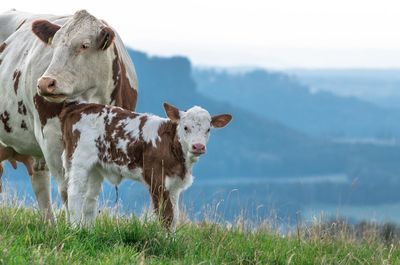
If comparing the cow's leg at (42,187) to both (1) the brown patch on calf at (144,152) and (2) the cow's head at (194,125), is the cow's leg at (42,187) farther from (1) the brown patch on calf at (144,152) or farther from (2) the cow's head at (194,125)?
(2) the cow's head at (194,125)

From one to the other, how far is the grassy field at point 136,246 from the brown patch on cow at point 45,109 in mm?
1142

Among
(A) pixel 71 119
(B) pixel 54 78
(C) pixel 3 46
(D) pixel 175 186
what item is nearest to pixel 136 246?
(D) pixel 175 186

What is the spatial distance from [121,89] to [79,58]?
0.95 m

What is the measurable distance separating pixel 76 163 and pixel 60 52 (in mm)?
1287

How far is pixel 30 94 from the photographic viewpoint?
10.8 metres

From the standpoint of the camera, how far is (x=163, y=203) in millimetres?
9000

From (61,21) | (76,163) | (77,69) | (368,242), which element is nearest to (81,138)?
(76,163)

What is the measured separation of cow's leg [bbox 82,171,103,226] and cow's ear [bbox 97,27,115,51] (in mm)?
1455

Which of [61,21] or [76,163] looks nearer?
[76,163]

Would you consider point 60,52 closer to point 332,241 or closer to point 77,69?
point 77,69

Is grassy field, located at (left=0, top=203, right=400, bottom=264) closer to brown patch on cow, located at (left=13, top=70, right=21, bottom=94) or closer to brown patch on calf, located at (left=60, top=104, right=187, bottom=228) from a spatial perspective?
brown patch on calf, located at (left=60, top=104, right=187, bottom=228)

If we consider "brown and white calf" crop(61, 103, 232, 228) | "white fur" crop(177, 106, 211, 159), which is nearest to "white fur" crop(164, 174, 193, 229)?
"brown and white calf" crop(61, 103, 232, 228)

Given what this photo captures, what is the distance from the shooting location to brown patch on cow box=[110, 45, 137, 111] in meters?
10.8

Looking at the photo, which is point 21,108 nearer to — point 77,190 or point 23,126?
point 23,126
